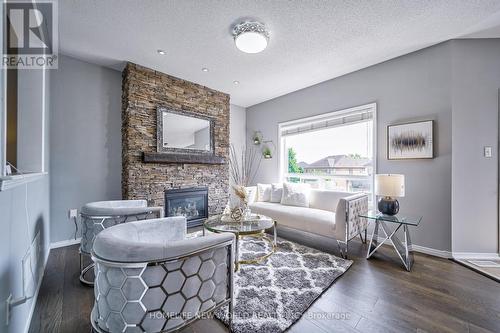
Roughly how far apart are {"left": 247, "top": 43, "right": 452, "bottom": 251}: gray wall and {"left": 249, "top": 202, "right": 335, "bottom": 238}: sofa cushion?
1108mm

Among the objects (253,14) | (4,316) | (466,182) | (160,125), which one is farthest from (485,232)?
(160,125)

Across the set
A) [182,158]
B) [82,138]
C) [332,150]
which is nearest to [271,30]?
[332,150]

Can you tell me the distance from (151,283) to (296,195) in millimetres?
2918

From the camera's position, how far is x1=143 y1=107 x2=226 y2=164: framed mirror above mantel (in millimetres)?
3582

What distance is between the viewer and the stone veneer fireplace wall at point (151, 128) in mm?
3270

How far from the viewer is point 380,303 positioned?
1.73 m

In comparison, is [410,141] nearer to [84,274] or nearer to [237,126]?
[237,126]

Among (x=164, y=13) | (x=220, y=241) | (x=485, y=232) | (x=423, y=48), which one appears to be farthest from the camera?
(x=423, y=48)

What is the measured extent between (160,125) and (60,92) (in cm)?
133

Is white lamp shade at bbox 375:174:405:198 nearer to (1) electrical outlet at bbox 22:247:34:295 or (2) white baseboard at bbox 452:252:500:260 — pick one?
(2) white baseboard at bbox 452:252:500:260

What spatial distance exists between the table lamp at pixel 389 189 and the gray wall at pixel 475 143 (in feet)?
2.36

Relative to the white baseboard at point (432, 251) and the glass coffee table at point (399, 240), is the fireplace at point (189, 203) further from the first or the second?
the white baseboard at point (432, 251)

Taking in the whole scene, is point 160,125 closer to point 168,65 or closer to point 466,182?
point 168,65

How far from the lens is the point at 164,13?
85.1 inches
